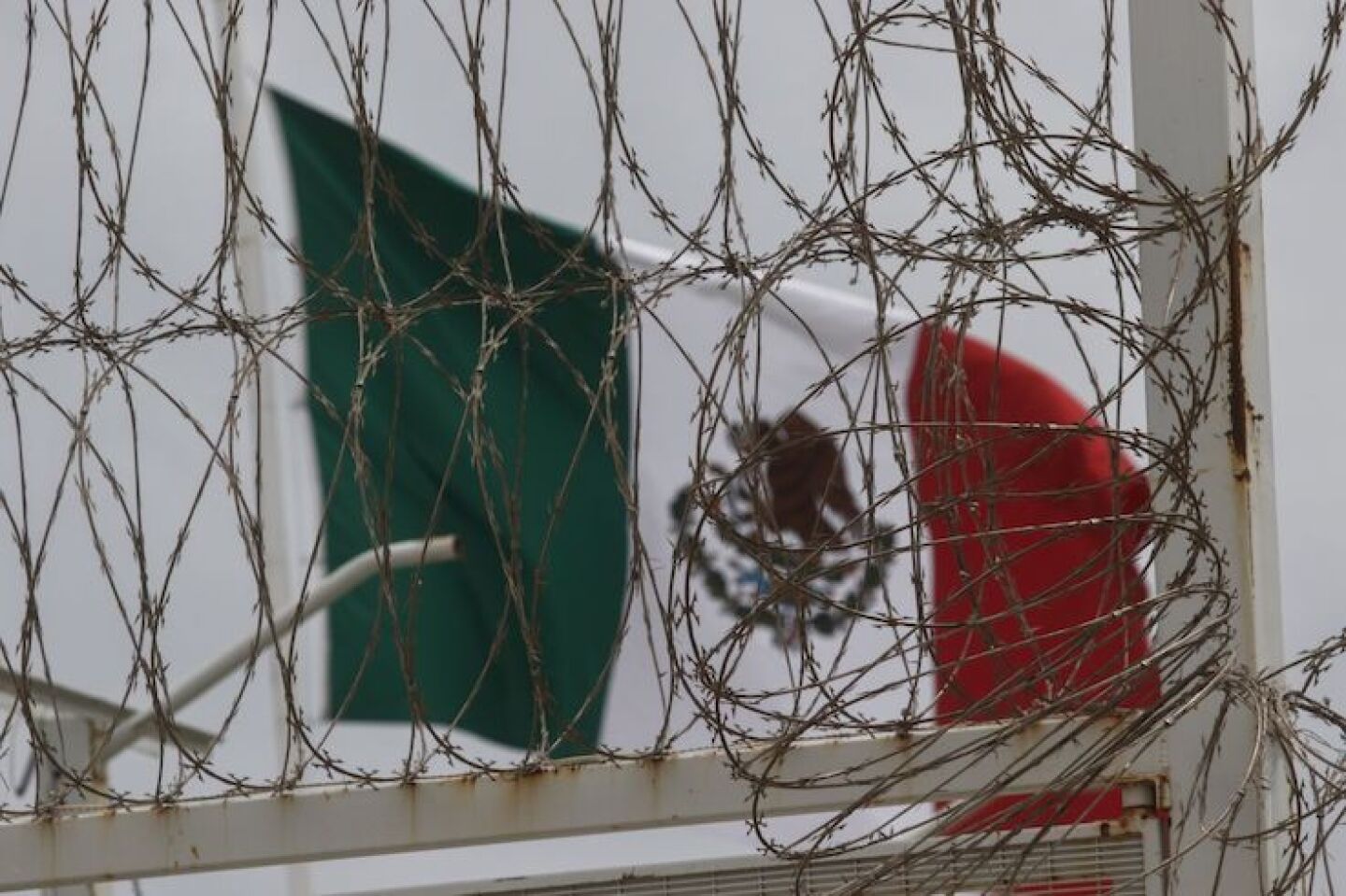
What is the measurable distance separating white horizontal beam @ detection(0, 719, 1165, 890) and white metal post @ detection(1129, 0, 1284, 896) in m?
0.18

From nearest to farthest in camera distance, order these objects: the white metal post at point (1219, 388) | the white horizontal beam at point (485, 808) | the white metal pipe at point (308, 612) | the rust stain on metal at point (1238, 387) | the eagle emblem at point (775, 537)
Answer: the eagle emblem at point (775, 537) < the white metal post at point (1219, 388) < the rust stain on metal at point (1238, 387) < the white horizontal beam at point (485, 808) < the white metal pipe at point (308, 612)

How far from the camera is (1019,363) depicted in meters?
10.6

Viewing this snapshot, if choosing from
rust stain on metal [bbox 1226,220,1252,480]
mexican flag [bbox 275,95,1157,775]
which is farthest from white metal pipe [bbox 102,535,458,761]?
rust stain on metal [bbox 1226,220,1252,480]

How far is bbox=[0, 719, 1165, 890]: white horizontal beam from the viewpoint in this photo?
17.8 ft

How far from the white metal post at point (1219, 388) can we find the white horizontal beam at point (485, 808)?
178mm

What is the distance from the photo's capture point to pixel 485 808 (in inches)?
223

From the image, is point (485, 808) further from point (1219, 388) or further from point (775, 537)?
point (1219, 388)

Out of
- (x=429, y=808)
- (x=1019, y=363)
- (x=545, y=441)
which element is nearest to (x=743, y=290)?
(x=429, y=808)

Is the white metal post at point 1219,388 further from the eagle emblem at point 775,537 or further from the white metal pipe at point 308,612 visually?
the white metal pipe at point 308,612

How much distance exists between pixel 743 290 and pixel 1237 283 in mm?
847

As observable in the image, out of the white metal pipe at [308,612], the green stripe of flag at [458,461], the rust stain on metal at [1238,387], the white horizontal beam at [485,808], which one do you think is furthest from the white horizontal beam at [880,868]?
the green stripe of flag at [458,461]

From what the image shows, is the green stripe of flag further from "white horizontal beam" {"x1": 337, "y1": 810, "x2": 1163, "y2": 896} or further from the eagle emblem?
the eagle emblem

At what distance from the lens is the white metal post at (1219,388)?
17.0 ft

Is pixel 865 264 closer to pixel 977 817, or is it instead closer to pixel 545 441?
pixel 977 817
